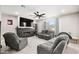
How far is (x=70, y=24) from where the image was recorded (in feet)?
5.84

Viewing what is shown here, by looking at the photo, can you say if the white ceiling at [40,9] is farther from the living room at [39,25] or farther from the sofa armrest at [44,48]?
the sofa armrest at [44,48]

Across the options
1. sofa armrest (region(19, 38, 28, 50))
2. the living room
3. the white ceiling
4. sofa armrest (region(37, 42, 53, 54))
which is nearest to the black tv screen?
the living room

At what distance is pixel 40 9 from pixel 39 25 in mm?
474

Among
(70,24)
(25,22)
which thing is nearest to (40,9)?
(25,22)

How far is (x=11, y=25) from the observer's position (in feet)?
5.48

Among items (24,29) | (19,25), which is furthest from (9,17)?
(24,29)

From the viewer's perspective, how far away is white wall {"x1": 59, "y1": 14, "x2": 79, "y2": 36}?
172 centimetres

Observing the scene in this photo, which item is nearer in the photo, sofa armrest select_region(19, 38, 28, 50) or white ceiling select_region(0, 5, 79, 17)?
white ceiling select_region(0, 5, 79, 17)

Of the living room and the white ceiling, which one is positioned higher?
the white ceiling

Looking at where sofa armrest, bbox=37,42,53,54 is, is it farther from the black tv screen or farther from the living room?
the black tv screen

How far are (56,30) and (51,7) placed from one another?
0.71 metres

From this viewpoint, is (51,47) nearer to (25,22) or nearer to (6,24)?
(25,22)

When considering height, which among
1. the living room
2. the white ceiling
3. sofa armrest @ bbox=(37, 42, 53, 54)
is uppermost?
the white ceiling
